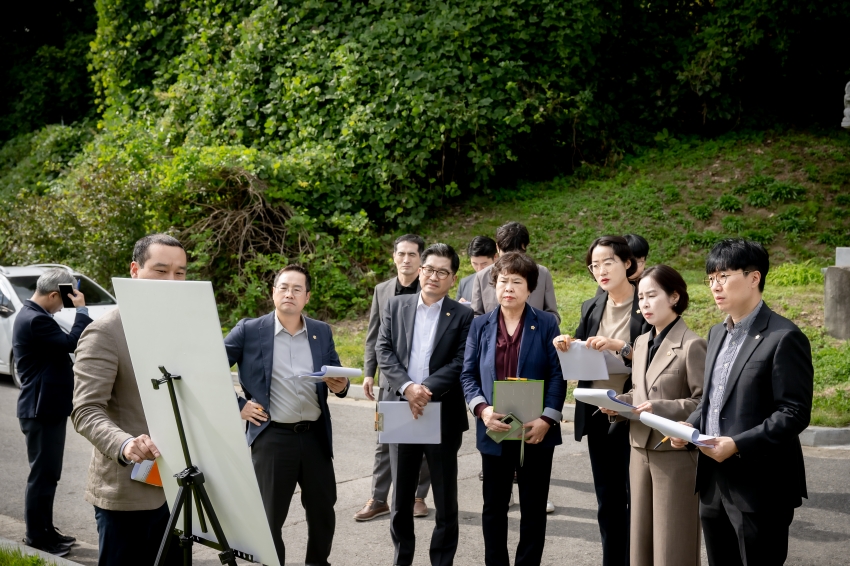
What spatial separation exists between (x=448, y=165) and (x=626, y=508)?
40.3ft

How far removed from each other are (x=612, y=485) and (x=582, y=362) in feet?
2.89

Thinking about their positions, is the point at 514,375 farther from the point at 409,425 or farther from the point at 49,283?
the point at 49,283

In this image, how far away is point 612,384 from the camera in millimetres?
5574

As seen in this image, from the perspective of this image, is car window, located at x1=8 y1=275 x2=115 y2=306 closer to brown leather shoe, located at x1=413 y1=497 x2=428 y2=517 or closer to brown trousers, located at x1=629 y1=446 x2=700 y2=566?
brown leather shoe, located at x1=413 y1=497 x2=428 y2=517

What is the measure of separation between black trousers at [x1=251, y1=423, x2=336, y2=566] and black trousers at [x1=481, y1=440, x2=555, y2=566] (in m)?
0.99

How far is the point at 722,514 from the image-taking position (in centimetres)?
406

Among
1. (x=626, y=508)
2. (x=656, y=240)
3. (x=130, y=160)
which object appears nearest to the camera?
(x=626, y=508)

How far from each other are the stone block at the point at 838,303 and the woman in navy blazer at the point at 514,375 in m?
6.44

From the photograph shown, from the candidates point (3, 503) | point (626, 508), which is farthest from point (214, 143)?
point (626, 508)

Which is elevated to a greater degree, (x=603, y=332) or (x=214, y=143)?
(x=214, y=143)

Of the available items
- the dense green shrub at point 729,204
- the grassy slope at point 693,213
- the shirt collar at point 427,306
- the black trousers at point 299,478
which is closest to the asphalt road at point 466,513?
the black trousers at point 299,478

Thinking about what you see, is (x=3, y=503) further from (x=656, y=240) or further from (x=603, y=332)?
(x=656, y=240)

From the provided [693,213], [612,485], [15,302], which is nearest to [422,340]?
[612,485]

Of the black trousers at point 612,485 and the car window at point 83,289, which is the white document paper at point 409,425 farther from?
the car window at point 83,289
